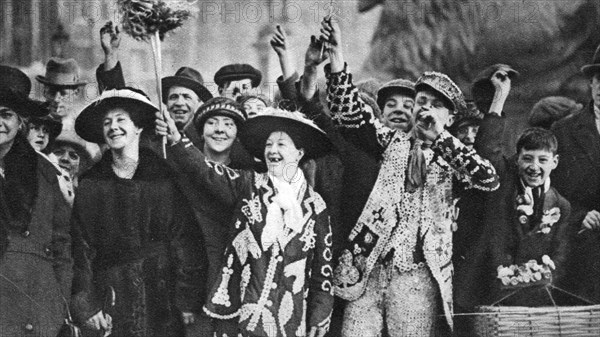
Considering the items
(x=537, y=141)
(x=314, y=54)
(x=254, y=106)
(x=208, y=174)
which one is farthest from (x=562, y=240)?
(x=208, y=174)

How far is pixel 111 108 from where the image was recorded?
7.46 meters

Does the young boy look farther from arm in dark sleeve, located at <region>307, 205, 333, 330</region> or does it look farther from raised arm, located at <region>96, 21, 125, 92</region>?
raised arm, located at <region>96, 21, 125, 92</region>

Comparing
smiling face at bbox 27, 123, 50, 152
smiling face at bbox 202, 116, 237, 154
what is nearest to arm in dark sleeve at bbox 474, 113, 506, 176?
smiling face at bbox 202, 116, 237, 154

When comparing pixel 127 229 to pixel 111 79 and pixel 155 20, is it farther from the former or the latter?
pixel 155 20

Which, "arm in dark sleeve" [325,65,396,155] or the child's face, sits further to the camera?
the child's face

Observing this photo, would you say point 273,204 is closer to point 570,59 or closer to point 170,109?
point 170,109

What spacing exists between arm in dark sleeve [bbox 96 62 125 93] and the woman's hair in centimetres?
291

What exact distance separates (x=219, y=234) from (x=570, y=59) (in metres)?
2.83

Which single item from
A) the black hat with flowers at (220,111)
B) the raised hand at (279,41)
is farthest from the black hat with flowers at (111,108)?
the raised hand at (279,41)

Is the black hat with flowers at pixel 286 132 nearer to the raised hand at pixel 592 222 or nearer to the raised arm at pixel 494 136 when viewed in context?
the raised arm at pixel 494 136

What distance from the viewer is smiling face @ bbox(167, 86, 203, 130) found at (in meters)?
7.52

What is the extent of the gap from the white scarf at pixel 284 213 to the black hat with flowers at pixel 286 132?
21 centimetres

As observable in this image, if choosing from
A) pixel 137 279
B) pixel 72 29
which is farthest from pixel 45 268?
pixel 72 29

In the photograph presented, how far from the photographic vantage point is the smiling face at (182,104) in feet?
24.7
